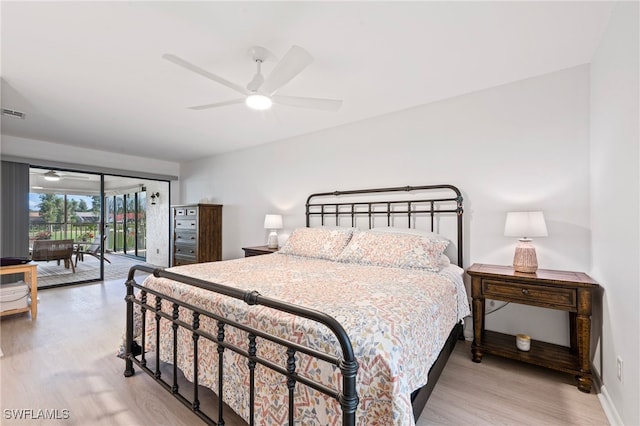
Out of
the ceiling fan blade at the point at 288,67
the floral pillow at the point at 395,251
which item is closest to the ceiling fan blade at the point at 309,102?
the ceiling fan blade at the point at 288,67

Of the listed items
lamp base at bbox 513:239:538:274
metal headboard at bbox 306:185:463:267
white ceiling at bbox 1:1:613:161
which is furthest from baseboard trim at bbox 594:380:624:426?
white ceiling at bbox 1:1:613:161

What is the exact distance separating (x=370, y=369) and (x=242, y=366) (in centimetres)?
75

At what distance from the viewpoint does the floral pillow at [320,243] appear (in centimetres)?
300

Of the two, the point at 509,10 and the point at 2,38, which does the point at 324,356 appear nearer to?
the point at 509,10

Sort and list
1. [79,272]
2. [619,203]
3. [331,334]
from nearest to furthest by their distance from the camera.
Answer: [331,334] → [619,203] → [79,272]

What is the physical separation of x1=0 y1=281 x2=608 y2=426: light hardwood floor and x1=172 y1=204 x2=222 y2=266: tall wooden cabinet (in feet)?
7.79

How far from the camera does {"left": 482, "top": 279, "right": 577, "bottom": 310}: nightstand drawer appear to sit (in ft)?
6.63

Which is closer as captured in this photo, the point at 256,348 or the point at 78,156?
the point at 256,348

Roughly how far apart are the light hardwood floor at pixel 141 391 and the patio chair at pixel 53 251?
249 centimetres

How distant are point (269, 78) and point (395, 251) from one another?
1741 millimetres

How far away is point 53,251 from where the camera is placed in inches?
192

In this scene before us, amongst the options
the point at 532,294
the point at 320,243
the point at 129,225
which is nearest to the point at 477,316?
the point at 532,294

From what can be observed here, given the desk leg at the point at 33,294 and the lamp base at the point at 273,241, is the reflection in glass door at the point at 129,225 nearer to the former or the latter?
the desk leg at the point at 33,294

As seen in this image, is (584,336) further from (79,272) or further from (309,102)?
(79,272)
